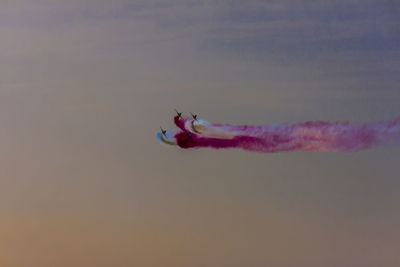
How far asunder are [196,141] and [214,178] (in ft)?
0.72

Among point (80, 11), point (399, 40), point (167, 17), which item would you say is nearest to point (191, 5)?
point (167, 17)

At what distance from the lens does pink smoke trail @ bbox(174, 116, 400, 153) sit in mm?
2715

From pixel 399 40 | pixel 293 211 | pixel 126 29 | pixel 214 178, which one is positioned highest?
pixel 126 29

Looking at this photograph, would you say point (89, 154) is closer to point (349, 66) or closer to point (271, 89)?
point (271, 89)

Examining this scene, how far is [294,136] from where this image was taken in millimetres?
2740

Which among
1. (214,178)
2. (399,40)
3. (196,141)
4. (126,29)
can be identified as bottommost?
(214,178)

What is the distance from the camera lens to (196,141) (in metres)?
2.81

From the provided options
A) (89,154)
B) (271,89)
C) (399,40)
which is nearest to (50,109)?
(89,154)

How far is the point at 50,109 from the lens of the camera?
2.91m

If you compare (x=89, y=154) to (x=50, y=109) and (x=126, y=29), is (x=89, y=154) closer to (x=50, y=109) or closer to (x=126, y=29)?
(x=50, y=109)

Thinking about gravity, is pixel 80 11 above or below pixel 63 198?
above

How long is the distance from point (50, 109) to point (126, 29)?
613 mm

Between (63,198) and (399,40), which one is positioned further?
(63,198)

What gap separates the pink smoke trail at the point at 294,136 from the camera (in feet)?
8.91
